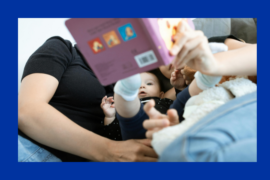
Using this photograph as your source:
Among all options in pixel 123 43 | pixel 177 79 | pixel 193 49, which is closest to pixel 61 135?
pixel 123 43

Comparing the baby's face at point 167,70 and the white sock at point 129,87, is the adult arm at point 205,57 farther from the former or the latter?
the baby's face at point 167,70

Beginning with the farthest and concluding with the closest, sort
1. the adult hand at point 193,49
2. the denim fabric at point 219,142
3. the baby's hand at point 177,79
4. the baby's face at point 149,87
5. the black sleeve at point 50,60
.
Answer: the baby's face at point 149,87
the baby's hand at point 177,79
the black sleeve at point 50,60
the adult hand at point 193,49
the denim fabric at point 219,142

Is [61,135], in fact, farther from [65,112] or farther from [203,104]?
[203,104]

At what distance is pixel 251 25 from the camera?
3.97ft

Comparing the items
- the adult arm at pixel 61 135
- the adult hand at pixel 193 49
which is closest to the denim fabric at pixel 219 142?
the adult hand at pixel 193 49

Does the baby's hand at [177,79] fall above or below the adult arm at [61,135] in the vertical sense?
below

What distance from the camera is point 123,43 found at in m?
0.43

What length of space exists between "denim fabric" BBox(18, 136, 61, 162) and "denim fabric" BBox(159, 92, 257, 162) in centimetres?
50

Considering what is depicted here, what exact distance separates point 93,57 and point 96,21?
0.28 ft

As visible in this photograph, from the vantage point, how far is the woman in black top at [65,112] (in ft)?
2.02

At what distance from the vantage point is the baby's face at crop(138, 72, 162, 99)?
108 centimetres

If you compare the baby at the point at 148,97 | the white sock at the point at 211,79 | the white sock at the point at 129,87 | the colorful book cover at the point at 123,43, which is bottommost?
the baby at the point at 148,97

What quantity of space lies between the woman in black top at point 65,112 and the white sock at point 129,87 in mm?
150

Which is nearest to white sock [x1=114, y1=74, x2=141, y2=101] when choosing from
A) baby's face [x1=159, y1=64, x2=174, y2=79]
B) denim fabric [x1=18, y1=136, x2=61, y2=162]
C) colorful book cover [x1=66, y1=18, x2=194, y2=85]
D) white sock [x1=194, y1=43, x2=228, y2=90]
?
colorful book cover [x1=66, y1=18, x2=194, y2=85]
